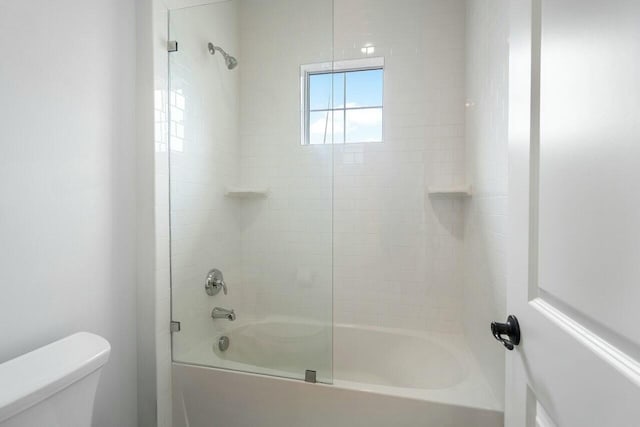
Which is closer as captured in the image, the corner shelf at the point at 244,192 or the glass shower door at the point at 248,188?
the glass shower door at the point at 248,188

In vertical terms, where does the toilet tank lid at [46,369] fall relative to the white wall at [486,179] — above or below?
below

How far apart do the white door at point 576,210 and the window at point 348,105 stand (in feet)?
3.83

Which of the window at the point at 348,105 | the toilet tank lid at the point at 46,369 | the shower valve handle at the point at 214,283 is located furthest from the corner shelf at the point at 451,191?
the toilet tank lid at the point at 46,369

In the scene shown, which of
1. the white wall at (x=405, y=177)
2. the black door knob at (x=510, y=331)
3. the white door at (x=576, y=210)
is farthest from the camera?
the white wall at (x=405, y=177)

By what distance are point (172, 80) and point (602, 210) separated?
5.74 ft

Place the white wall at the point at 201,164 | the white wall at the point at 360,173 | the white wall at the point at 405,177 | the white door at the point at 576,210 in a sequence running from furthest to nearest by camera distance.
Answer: the white wall at the point at 405,177 < the white wall at the point at 360,173 < the white wall at the point at 201,164 < the white door at the point at 576,210

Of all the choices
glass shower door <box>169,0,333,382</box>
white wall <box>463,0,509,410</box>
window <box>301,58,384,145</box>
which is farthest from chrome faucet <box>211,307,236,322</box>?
white wall <box>463,0,509,410</box>

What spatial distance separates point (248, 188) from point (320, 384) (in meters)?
1.10

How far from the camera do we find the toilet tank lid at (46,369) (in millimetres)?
744

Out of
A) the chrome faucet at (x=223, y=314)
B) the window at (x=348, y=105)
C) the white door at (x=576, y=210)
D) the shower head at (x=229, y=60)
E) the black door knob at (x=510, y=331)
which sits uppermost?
the shower head at (x=229, y=60)

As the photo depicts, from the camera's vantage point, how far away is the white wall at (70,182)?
Result: 957 mm

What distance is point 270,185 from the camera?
5.75 ft

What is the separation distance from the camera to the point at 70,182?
1.12 meters

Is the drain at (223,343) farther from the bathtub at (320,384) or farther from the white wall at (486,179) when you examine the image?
the white wall at (486,179)
